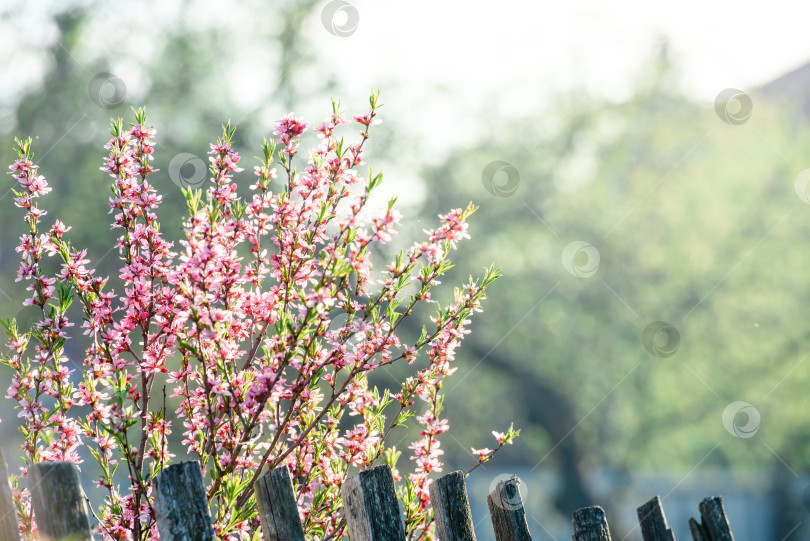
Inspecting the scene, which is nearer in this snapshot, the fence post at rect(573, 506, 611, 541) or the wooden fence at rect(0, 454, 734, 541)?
the wooden fence at rect(0, 454, 734, 541)

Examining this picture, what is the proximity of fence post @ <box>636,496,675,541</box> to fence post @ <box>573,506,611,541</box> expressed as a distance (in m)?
0.13

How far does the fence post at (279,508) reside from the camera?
1.82m

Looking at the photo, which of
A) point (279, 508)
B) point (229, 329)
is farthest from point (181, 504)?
point (229, 329)

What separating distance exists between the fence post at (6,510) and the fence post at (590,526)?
1549 millimetres

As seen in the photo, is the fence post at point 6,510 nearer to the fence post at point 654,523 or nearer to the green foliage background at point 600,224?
the fence post at point 654,523

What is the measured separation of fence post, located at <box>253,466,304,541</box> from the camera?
1821 millimetres

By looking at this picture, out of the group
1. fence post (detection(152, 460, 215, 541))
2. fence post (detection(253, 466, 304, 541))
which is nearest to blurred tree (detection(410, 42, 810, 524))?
fence post (detection(253, 466, 304, 541))

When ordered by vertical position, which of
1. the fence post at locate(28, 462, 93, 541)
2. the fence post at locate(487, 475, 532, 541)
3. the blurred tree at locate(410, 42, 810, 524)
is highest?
the blurred tree at locate(410, 42, 810, 524)

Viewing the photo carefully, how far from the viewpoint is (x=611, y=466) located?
18.5 m

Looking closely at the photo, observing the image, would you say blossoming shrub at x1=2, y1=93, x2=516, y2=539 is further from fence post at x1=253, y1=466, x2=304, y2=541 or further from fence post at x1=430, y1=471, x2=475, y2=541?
fence post at x1=430, y1=471, x2=475, y2=541

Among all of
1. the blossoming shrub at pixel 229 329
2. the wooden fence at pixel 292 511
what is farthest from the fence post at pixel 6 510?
the blossoming shrub at pixel 229 329

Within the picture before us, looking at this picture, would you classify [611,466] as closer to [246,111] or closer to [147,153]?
[246,111]

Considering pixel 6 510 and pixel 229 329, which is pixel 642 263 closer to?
pixel 229 329

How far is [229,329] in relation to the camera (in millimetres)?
2342
